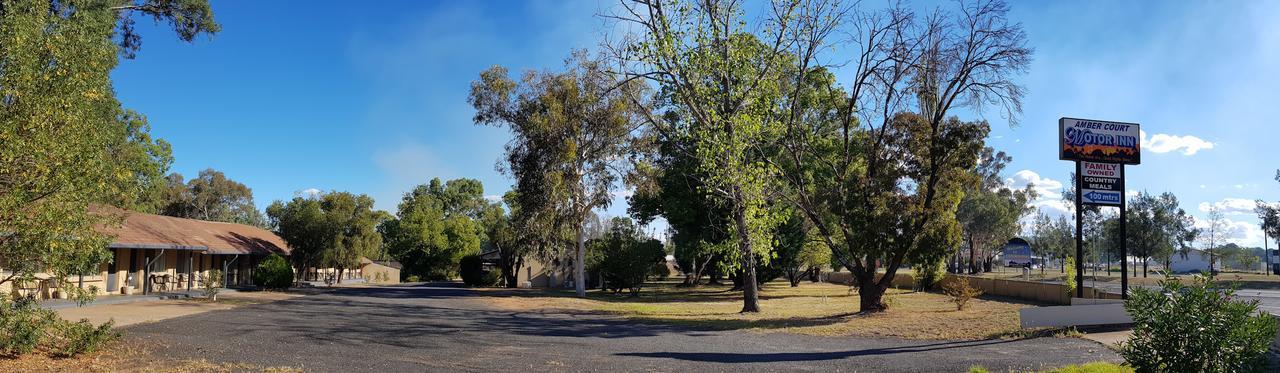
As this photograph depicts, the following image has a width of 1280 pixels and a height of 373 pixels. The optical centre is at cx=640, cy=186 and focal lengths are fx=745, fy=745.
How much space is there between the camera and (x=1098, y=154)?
19.9m

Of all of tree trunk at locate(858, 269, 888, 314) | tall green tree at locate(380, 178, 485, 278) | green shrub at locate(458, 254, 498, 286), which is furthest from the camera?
tall green tree at locate(380, 178, 485, 278)

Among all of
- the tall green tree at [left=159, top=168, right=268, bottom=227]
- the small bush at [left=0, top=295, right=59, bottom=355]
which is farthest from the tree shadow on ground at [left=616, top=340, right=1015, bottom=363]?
the tall green tree at [left=159, top=168, right=268, bottom=227]

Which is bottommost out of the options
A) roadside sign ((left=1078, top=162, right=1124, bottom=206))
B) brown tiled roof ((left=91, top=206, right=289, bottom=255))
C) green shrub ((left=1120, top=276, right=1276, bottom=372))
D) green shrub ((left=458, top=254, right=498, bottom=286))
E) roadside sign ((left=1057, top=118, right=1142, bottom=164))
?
green shrub ((left=458, top=254, right=498, bottom=286))

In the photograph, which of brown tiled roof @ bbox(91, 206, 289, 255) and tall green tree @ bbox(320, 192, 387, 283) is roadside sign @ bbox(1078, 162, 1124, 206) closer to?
brown tiled roof @ bbox(91, 206, 289, 255)

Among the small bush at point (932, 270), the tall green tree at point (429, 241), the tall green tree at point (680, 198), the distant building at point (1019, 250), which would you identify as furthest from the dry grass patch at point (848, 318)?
the distant building at point (1019, 250)

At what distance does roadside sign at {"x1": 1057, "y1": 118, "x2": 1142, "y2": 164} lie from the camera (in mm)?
19844

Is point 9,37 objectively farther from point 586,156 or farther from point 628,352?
point 586,156

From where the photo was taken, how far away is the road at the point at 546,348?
11.1m

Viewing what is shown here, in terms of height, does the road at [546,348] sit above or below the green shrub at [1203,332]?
below

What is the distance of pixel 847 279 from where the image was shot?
181 ft

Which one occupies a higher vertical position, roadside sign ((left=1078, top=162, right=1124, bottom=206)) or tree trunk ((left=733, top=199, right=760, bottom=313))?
roadside sign ((left=1078, top=162, right=1124, bottom=206))

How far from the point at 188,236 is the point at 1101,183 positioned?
3371 centimetres

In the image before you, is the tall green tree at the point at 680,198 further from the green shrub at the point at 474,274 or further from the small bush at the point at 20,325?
the small bush at the point at 20,325

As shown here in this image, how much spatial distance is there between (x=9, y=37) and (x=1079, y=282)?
23.1 meters
